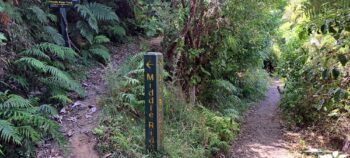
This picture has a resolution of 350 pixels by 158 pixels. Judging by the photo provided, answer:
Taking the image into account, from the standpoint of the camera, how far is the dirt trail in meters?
4.63

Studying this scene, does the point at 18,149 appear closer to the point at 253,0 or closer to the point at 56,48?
the point at 56,48

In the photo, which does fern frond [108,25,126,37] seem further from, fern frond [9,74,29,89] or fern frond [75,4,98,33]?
fern frond [9,74,29,89]

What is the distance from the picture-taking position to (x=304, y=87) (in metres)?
9.28

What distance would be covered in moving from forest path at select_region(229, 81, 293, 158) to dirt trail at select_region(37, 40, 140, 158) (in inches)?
121

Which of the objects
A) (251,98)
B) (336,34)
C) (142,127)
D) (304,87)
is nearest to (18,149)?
(142,127)

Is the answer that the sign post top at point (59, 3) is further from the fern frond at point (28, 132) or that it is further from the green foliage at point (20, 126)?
the fern frond at point (28, 132)

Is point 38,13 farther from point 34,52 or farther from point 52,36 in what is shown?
point 34,52

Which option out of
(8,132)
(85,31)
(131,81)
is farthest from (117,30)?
(8,132)

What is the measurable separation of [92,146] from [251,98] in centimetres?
925

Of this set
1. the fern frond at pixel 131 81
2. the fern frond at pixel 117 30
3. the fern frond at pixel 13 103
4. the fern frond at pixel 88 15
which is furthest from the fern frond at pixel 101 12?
the fern frond at pixel 13 103

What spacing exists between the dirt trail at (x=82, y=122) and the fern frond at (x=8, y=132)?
0.52 meters

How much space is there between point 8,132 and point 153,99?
182 centimetres

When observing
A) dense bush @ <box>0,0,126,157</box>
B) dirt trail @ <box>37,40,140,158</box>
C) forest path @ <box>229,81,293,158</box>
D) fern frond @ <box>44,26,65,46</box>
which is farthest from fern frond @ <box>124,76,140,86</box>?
forest path @ <box>229,81,293,158</box>

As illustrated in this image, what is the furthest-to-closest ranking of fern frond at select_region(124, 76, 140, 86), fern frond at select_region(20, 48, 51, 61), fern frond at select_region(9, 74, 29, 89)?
fern frond at select_region(124, 76, 140, 86) → fern frond at select_region(20, 48, 51, 61) → fern frond at select_region(9, 74, 29, 89)
